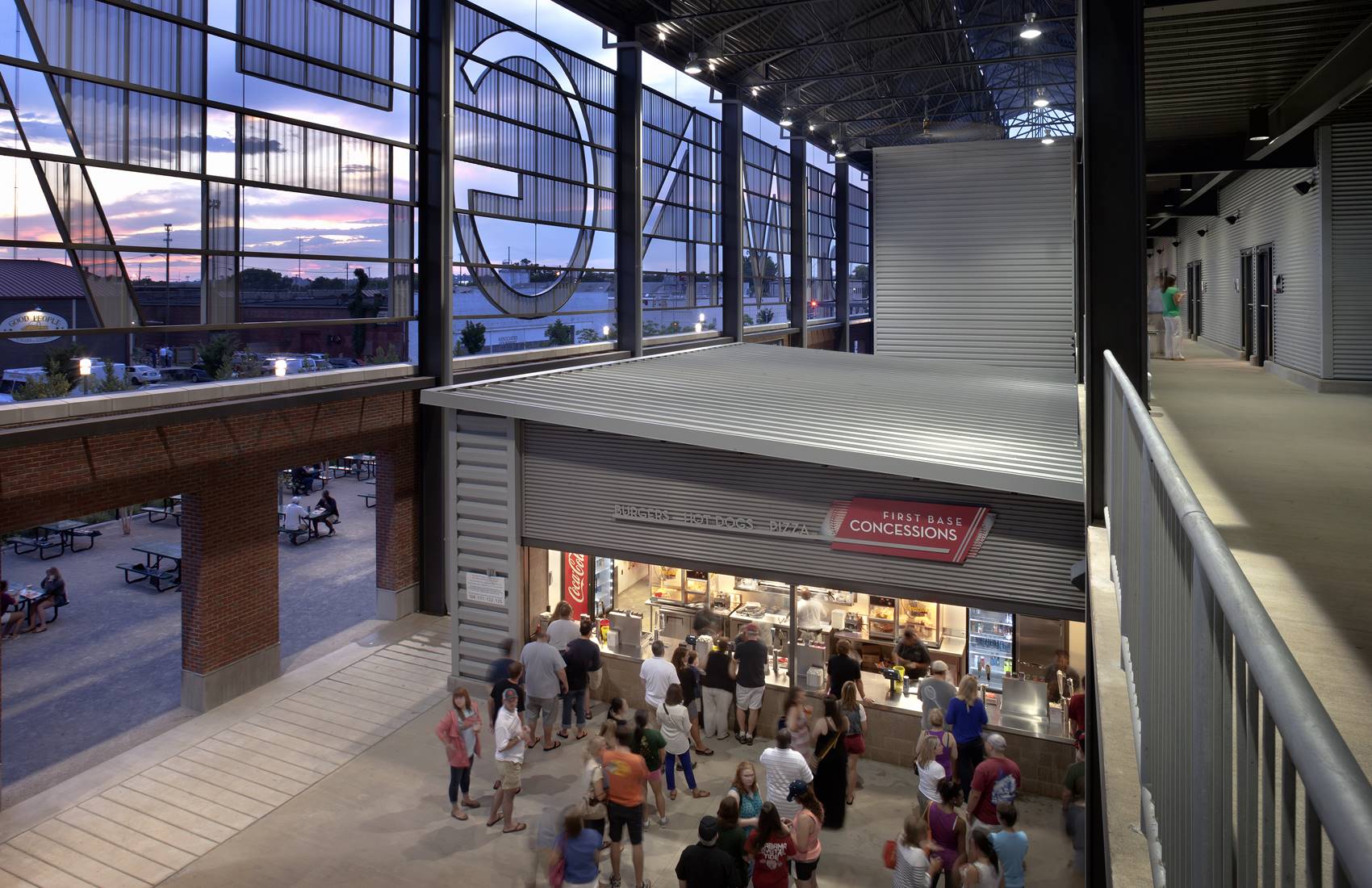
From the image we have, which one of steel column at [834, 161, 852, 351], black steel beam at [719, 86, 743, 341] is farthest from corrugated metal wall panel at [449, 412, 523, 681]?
steel column at [834, 161, 852, 351]

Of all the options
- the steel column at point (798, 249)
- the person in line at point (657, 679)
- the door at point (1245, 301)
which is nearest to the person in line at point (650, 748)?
the person in line at point (657, 679)

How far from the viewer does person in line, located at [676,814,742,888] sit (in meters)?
7.01

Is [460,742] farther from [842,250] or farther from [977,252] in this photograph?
[842,250]

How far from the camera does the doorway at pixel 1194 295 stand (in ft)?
88.7

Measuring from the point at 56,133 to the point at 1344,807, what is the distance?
502 inches

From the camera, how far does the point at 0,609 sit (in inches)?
543

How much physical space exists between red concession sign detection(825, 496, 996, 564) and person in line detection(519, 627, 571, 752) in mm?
3463

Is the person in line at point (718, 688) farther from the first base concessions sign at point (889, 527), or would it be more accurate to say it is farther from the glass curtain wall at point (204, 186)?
the glass curtain wall at point (204, 186)

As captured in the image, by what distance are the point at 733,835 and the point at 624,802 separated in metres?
1.47

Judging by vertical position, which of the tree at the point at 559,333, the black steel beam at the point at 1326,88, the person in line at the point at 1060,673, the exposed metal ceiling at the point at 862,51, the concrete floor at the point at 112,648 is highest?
the exposed metal ceiling at the point at 862,51

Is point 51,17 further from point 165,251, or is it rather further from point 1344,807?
point 1344,807

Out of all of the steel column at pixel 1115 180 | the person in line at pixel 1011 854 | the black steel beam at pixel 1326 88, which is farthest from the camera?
the black steel beam at pixel 1326 88

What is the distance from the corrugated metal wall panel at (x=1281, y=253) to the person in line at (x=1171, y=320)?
1.58 metres

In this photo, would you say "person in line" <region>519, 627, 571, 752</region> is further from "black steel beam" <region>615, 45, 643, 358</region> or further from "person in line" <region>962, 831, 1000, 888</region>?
"black steel beam" <region>615, 45, 643, 358</region>
